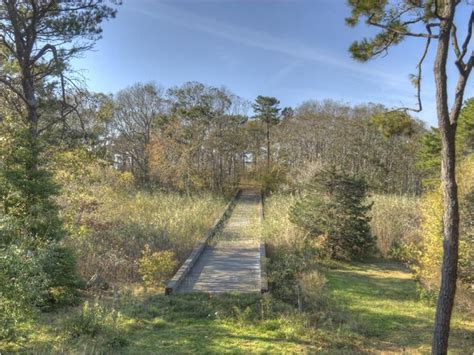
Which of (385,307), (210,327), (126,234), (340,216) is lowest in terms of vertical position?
(385,307)

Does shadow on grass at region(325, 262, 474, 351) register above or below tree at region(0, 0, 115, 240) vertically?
below

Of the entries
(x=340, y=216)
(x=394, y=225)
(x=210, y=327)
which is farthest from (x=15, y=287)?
(x=394, y=225)

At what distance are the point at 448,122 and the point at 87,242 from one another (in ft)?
25.7

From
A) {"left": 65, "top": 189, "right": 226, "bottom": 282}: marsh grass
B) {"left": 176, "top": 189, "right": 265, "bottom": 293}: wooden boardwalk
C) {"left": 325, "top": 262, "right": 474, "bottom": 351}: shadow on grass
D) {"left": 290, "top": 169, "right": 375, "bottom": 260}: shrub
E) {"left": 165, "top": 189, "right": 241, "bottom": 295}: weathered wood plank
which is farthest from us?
{"left": 290, "top": 169, "right": 375, "bottom": 260}: shrub

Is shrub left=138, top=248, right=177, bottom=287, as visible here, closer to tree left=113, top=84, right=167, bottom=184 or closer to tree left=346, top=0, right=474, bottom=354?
tree left=346, top=0, right=474, bottom=354

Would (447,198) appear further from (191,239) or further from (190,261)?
(191,239)

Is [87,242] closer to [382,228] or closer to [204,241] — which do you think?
[204,241]

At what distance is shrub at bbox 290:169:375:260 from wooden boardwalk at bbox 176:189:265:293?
1.76 metres

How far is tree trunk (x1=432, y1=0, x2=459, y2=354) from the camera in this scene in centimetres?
420

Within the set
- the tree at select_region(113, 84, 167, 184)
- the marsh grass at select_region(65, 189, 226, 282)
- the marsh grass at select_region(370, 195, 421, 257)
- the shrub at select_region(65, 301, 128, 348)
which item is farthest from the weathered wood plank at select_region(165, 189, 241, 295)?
the tree at select_region(113, 84, 167, 184)

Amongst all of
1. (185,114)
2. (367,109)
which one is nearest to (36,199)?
(185,114)

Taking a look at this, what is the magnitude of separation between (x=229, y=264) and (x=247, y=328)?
325 cm

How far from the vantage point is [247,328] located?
541cm

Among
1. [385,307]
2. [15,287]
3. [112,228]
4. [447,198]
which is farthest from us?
[112,228]
